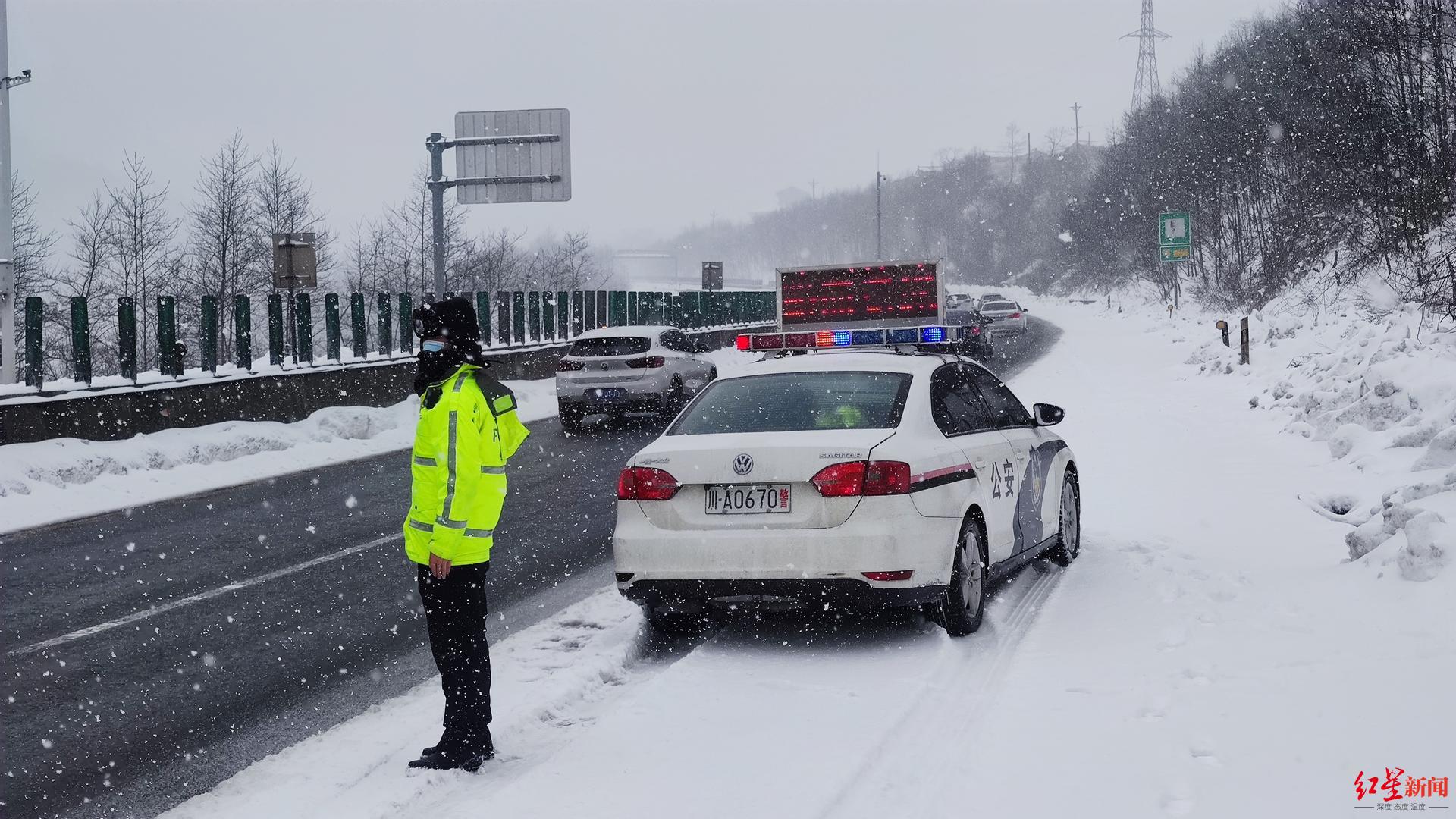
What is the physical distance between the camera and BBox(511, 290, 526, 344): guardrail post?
29109 millimetres

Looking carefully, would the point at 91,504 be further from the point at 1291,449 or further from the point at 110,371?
the point at 1291,449

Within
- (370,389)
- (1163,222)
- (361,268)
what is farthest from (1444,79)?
(361,268)

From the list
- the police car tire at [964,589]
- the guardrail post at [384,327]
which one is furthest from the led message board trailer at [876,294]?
the police car tire at [964,589]

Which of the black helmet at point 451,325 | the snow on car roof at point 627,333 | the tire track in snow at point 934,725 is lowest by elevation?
the tire track in snow at point 934,725

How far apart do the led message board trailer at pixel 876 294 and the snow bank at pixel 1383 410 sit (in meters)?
5.42

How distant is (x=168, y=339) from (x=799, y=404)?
13.0 metres

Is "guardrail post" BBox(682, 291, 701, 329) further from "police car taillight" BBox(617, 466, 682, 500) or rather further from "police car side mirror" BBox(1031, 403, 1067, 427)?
"police car taillight" BBox(617, 466, 682, 500)

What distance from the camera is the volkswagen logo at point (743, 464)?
6156mm

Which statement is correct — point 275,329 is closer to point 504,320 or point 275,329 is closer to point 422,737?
point 504,320

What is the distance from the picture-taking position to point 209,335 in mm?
18391

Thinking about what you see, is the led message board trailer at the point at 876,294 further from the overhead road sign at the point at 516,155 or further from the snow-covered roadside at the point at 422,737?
the snow-covered roadside at the point at 422,737

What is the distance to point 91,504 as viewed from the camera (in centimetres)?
1283

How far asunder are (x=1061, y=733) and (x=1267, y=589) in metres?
2.85

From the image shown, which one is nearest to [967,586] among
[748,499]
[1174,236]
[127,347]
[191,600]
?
[748,499]
